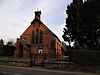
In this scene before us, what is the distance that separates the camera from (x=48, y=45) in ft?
180

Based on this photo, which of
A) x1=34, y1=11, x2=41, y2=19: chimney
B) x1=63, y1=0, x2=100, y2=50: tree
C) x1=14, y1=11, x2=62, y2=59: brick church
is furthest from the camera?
x1=34, y1=11, x2=41, y2=19: chimney

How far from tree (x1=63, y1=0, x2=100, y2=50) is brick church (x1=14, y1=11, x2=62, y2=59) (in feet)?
37.2

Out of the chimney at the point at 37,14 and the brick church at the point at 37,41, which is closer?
the brick church at the point at 37,41

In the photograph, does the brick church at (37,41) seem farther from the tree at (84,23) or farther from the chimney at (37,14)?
the tree at (84,23)

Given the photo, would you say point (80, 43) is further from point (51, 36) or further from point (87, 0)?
point (51, 36)

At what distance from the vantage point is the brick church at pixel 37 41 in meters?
53.8

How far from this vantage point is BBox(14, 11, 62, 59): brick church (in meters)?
53.8

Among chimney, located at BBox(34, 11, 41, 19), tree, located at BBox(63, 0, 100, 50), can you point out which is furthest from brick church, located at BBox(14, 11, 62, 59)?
tree, located at BBox(63, 0, 100, 50)

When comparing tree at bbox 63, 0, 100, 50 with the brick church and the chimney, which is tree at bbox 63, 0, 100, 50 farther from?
the chimney

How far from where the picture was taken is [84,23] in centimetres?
3944

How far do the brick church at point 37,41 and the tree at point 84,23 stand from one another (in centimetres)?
1134

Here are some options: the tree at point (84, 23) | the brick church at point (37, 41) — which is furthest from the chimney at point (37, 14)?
the tree at point (84, 23)

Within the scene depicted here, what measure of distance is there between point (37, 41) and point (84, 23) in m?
19.6

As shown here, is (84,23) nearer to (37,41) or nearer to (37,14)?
(37,41)
